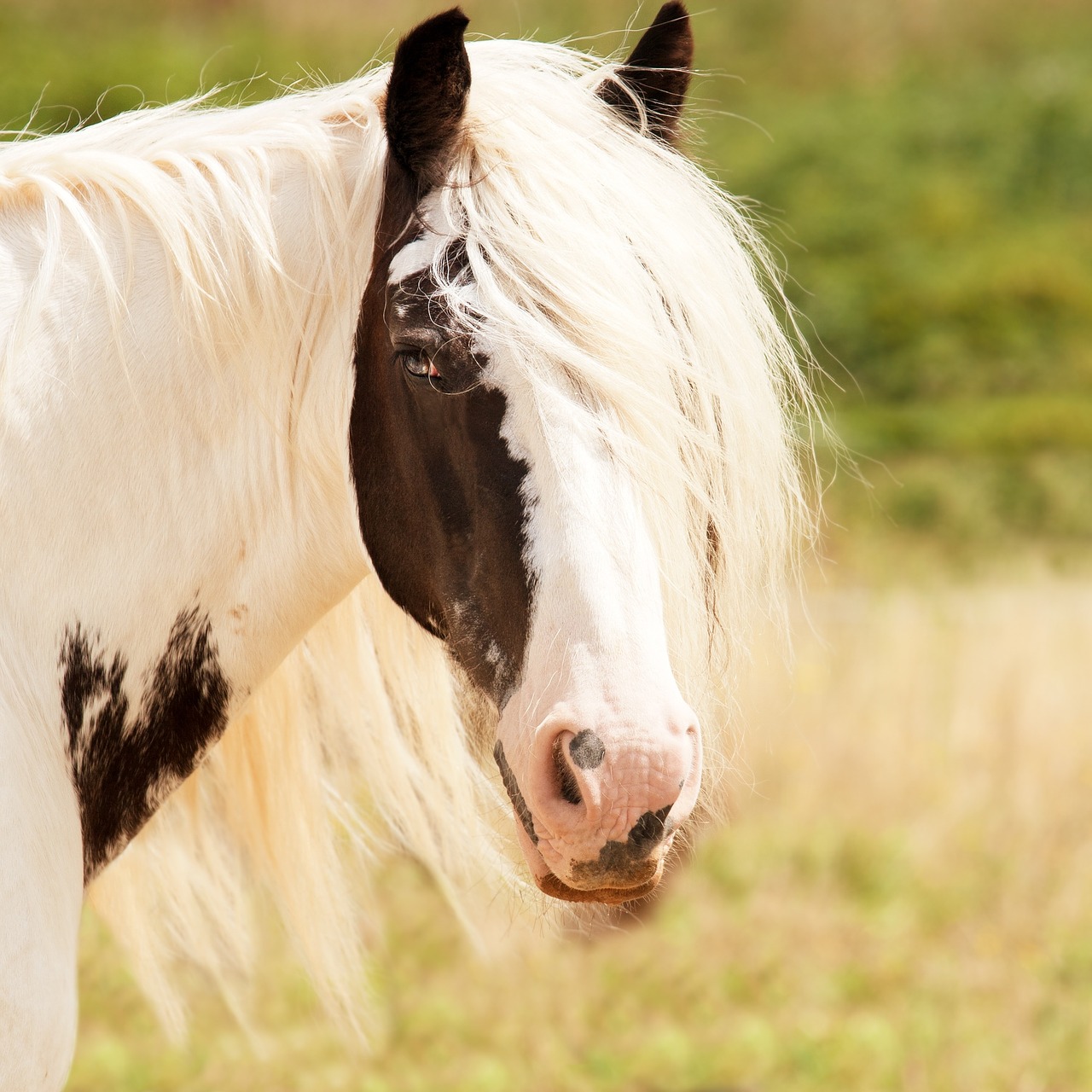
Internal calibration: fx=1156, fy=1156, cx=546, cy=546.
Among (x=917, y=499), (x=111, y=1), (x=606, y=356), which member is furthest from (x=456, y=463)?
(x=111, y=1)

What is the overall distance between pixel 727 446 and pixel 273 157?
0.67 metres

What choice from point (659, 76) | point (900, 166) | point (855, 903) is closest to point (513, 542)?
point (659, 76)

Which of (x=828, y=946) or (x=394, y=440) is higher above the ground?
(x=394, y=440)

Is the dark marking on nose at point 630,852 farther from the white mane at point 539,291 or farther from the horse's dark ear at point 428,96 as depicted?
the horse's dark ear at point 428,96

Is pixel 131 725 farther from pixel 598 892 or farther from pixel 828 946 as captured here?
pixel 828 946

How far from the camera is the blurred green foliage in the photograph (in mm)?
11062

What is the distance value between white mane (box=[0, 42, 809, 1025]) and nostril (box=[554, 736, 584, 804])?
278 mm

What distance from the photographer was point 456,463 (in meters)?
1.31

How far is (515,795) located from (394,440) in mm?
431

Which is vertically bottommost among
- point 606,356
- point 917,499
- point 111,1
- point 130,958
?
point 917,499

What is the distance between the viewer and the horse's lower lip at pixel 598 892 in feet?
4.08

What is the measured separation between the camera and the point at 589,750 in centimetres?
117

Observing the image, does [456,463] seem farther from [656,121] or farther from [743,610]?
[656,121]

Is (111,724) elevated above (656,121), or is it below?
below
